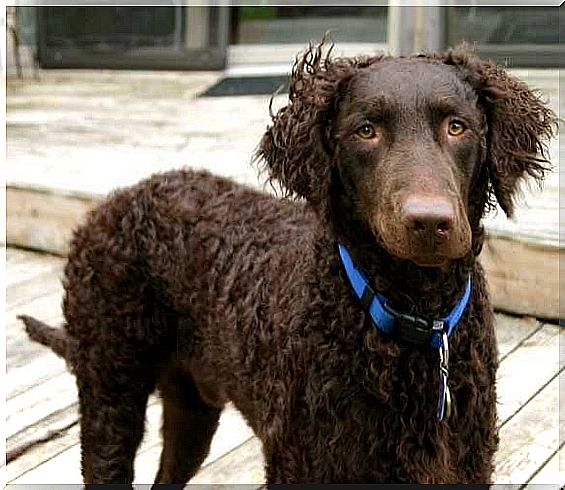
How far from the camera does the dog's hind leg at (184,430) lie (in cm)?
296

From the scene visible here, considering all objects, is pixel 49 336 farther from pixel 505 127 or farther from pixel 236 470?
pixel 505 127

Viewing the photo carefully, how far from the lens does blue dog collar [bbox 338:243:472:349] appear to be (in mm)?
2148

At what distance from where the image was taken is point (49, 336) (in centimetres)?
316

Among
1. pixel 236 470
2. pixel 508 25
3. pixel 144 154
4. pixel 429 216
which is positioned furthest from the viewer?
pixel 508 25

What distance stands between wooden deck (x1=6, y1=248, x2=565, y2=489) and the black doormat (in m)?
2.98

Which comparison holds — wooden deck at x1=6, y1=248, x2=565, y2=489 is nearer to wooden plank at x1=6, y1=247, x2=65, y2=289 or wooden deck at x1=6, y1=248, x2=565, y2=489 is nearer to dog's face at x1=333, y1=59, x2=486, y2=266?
wooden plank at x1=6, y1=247, x2=65, y2=289

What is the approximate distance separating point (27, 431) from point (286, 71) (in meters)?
4.61

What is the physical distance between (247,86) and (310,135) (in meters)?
4.81

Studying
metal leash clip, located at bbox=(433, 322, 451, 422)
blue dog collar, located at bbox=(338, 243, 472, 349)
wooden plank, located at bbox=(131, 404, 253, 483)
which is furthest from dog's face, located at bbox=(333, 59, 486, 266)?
wooden plank, located at bbox=(131, 404, 253, 483)

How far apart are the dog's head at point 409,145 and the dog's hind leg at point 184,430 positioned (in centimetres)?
87

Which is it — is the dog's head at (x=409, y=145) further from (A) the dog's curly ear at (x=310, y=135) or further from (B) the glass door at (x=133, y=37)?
(B) the glass door at (x=133, y=37)

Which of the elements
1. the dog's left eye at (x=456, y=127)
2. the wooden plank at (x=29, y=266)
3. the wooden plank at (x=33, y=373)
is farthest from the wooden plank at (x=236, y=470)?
the wooden plank at (x=29, y=266)

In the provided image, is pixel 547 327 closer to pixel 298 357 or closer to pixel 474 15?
pixel 298 357

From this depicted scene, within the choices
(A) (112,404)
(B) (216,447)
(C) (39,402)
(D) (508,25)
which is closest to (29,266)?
(C) (39,402)
